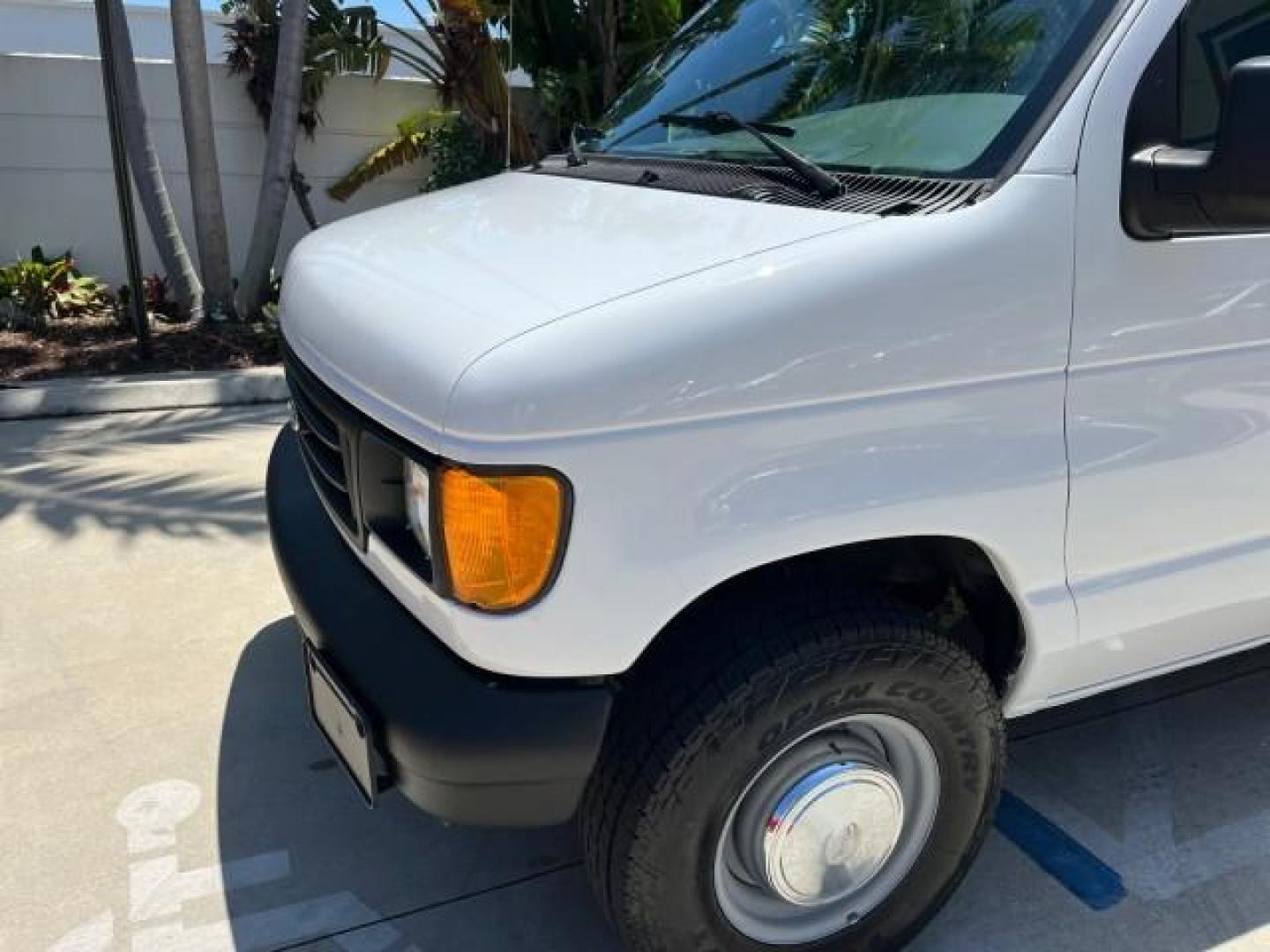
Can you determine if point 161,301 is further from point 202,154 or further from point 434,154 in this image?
Result: point 434,154

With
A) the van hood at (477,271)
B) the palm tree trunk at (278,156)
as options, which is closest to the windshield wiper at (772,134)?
the van hood at (477,271)

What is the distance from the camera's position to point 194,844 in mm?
2686

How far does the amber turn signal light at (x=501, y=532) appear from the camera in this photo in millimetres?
1719

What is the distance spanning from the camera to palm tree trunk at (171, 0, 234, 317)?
24.0ft

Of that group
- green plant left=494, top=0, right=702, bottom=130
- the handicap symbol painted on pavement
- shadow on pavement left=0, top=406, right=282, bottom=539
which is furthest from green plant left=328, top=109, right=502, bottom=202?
the handicap symbol painted on pavement

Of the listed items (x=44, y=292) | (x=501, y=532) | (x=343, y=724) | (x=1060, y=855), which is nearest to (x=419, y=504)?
(x=501, y=532)

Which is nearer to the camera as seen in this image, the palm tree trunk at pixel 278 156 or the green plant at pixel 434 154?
the palm tree trunk at pixel 278 156

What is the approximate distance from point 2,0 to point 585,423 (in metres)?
16.3

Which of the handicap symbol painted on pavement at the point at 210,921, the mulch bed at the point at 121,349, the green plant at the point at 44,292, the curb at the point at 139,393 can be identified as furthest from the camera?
the green plant at the point at 44,292

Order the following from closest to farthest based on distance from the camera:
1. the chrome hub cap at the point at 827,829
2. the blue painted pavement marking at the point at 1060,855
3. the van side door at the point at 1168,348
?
the van side door at the point at 1168,348, the chrome hub cap at the point at 827,829, the blue painted pavement marking at the point at 1060,855

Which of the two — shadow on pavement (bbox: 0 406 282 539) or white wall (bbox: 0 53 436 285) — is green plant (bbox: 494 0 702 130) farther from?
shadow on pavement (bbox: 0 406 282 539)

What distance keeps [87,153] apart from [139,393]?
345 cm

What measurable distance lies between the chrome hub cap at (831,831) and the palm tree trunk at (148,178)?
694 centimetres

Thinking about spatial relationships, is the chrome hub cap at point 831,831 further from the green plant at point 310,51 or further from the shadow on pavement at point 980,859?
the green plant at point 310,51
